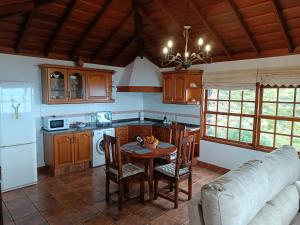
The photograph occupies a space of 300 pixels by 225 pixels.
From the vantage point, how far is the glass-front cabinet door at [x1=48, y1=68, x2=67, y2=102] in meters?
4.42

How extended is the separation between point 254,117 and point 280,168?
231cm

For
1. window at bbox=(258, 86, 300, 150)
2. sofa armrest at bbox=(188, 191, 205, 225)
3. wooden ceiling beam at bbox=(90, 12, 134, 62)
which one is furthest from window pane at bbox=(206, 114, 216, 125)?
sofa armrest at bbox=(188, 191, 205, 225)

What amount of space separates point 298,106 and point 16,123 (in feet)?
15.9

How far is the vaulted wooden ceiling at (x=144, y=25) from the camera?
3.28 meters

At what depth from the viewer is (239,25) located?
362 centimetres

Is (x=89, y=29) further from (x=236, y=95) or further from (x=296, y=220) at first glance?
(x=296, y=220)

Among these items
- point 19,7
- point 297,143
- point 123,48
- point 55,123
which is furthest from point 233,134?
point 19,7

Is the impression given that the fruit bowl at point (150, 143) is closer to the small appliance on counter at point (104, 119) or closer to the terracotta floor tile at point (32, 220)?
the terracotta floor tile at point (32, 220)

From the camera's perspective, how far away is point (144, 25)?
15.1 ft

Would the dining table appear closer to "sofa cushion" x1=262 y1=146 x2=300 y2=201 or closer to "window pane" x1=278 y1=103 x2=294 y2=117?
"sofa cushion" x1=262 y1=146 x2=300 y2=201

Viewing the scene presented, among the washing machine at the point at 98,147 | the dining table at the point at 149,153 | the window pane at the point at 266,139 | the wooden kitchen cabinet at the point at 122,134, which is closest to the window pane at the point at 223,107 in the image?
the window pane at the point at 266,139

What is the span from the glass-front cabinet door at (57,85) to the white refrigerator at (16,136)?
713 millimetres

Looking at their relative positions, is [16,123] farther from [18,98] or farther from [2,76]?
[2,76]

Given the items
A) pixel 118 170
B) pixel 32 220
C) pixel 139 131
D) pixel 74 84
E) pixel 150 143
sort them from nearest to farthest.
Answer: pixel 32 220, pixel 118 170, pixel 150 143, pixel 74 84, pixel 139 131
